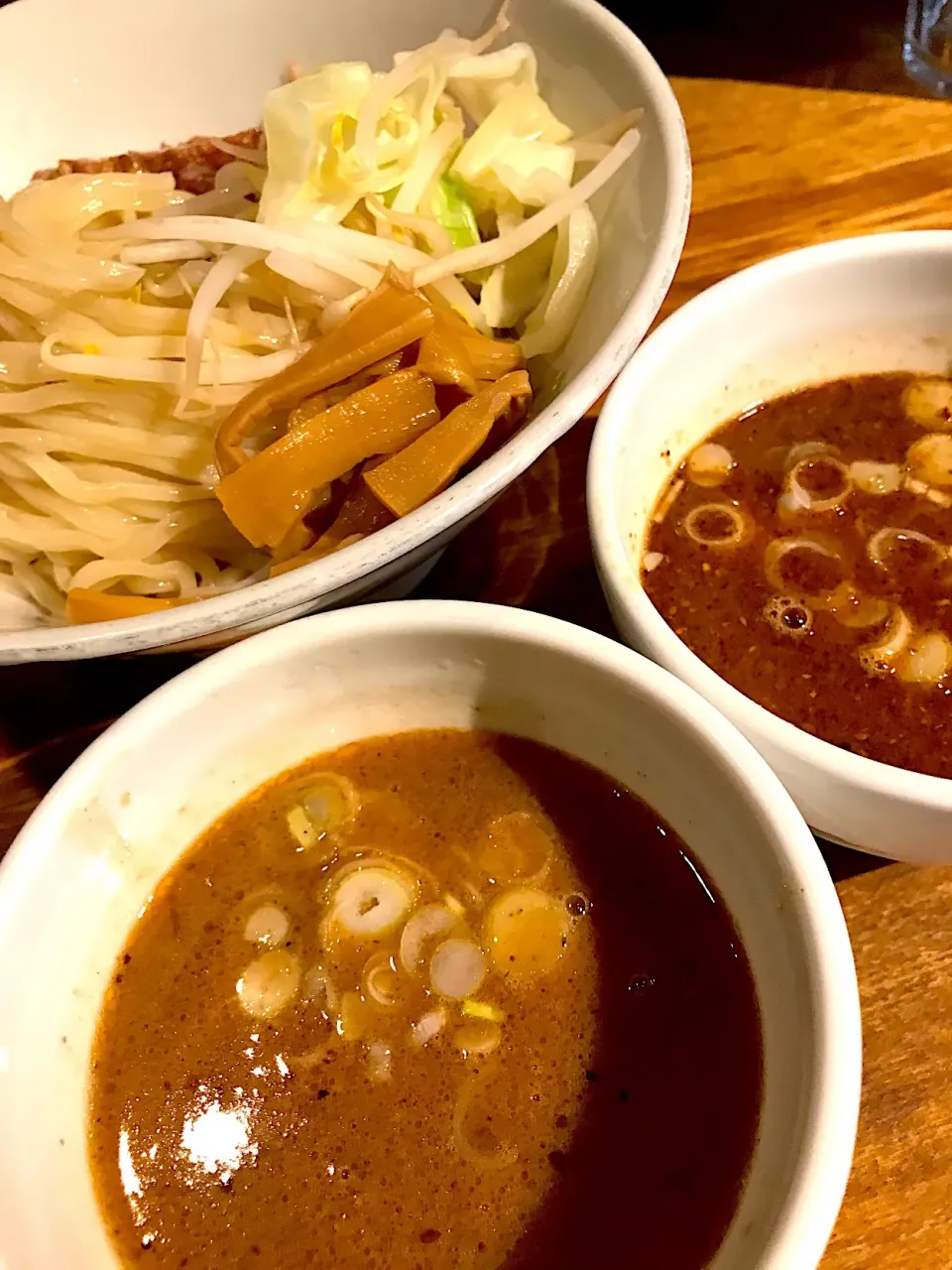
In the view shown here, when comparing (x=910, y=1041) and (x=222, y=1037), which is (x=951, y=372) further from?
(x=222, y=1037)

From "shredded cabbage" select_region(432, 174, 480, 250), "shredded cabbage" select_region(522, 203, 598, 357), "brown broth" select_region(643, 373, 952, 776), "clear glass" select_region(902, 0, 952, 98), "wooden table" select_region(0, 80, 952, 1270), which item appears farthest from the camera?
"clear glass" select_region(902, 0, 952, 98)

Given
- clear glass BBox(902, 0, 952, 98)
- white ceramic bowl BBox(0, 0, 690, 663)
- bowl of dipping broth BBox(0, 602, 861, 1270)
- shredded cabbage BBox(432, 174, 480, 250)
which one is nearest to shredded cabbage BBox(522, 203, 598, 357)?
white ceramic bowl BBox(0, 0, 690, 663)

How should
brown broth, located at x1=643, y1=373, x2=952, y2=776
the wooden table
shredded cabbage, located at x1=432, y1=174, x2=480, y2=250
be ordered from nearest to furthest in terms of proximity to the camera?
the wooden table < brown broth, located at x1=643, y1=373, x2=952, y2=776 < shredded cabbage, located at x1=432, y1=174, x2=480, y2=250

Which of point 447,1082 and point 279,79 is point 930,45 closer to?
point 279,79

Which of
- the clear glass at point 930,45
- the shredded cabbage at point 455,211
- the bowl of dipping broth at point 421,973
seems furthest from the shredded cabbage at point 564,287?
the clear glass at point 930,45

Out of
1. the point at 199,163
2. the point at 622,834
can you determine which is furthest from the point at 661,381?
the point at 199,163

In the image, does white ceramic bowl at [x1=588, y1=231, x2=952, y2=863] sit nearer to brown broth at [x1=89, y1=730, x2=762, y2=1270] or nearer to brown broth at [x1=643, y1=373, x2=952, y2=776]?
brown broth at [x1=643, y1=373, x2=952, y2=776]

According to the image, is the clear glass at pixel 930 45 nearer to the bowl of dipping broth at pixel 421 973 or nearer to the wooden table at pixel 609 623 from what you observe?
the wooden table at pixel 609 623
